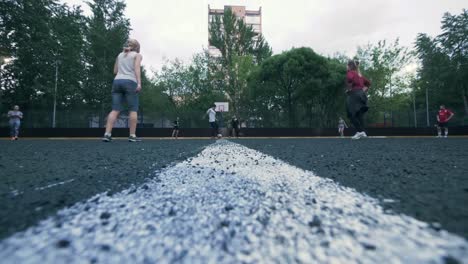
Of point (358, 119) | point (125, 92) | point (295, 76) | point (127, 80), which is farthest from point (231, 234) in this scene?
point (295, 76)

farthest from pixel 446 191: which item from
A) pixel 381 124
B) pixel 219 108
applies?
pixel 381 124

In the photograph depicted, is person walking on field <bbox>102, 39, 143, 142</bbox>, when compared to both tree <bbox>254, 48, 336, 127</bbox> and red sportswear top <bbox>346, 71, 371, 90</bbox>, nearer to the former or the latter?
red sportswear top <bbox>346, 71, 371, 90</bbox>

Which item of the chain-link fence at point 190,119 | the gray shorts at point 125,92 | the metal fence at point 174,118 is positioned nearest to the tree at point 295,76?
the chain-link fence at point 190,119

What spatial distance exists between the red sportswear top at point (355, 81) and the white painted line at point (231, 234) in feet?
25.2

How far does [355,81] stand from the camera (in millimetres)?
7902

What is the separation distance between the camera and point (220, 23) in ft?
112

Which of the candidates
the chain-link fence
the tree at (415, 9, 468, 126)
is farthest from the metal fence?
the tree at (415, 9, 468, 126)

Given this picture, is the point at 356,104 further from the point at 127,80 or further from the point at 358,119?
the point at 127,80

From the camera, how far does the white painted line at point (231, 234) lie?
538 millimetres

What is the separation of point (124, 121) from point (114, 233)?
2603cm

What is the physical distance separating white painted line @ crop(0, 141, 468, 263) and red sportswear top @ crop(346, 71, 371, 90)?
7.68 meters

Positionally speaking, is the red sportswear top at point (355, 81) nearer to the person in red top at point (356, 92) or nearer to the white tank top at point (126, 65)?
the person in red top at point (356, 92)

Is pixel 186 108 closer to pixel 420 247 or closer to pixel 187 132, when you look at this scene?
pixel 187 132

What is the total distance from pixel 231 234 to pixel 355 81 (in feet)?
Result: 27.2
